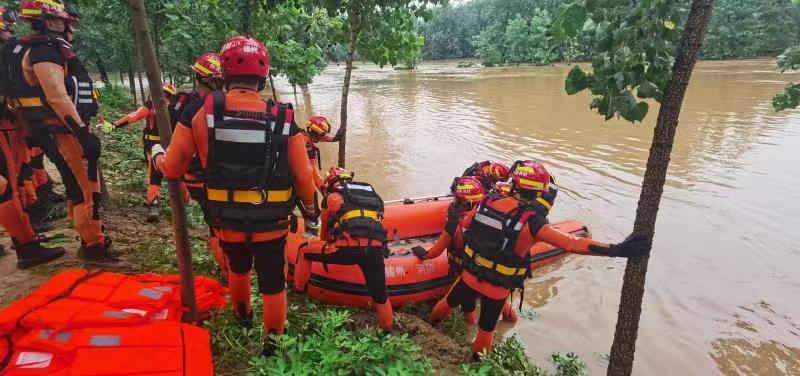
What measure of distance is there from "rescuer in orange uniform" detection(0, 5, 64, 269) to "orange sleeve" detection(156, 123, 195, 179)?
1847 millimetres

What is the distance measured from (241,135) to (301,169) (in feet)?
1.25

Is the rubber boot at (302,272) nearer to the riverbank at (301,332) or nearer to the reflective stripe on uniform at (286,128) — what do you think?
the riverbank at (301,332)

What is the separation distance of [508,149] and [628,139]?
11.6 ft

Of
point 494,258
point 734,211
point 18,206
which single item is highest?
point 18,206

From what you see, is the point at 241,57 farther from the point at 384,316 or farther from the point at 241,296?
the point at 384,316

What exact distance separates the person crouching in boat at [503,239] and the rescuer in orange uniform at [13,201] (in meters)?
3.32

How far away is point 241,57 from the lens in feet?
7.17

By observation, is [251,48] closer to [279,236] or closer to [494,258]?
[279,236]

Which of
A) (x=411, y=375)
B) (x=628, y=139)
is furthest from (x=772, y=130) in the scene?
(x=411, y=375)

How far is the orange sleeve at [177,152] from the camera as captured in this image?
216 cm

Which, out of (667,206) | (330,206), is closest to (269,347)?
(330,206)

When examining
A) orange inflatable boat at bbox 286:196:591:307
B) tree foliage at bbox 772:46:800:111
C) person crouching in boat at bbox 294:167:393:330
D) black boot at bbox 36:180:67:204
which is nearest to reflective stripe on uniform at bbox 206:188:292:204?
person crouching in boat at bbox 294:167:393:330

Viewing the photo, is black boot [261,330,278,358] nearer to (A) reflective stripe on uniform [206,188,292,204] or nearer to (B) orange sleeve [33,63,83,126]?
(A) reflective stripe on uniform [206,188,292,204]

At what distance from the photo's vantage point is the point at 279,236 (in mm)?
2459
